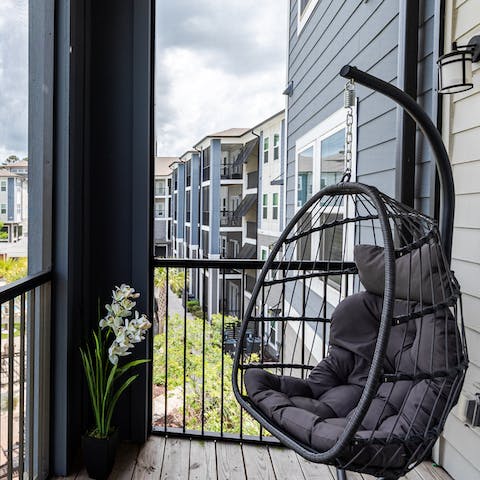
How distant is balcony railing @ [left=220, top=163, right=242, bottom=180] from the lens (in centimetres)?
290

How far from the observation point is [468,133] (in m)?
2.34

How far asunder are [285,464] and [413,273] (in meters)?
1.23

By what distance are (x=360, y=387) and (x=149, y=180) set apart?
4.78ft

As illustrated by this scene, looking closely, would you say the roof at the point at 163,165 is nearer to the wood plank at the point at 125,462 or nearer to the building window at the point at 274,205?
the building window at the point at 274,205

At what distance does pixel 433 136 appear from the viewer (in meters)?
1.96

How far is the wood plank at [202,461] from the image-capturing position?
2447 mm

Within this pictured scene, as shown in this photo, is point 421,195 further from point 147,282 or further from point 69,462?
point 69,462

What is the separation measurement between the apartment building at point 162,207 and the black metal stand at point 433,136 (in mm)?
1326

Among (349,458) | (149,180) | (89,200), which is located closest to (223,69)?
(149,180)

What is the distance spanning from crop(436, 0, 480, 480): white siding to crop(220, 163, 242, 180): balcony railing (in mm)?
1077

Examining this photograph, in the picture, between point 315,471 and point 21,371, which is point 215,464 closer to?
point 315,471

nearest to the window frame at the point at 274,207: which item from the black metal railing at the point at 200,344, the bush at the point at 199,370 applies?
the black metal railing at the point at 200,344

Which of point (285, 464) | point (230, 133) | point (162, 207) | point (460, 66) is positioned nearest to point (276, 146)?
point (230, 133)

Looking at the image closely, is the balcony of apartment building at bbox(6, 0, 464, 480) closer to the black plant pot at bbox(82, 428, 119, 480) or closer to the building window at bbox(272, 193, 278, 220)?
the black plant pot at bbox(82, 428, 119, 480)
